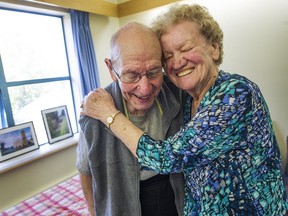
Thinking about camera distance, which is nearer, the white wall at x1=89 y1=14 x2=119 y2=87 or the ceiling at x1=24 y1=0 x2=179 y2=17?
the ceiling at x1=24 y1=0 x2=179 y2=17

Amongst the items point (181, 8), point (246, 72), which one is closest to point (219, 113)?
point (181, 8)

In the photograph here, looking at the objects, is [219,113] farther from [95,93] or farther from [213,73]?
[95,93]

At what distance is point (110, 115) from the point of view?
87cm

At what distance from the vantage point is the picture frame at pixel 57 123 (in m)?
2.71

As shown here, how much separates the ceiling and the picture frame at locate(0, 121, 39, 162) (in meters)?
1.48

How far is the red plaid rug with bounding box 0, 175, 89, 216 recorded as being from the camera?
5.60 ft

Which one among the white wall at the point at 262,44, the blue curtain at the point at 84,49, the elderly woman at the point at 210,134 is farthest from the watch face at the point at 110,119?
the white wall at the point at 262,44

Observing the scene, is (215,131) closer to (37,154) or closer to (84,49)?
(37,154)

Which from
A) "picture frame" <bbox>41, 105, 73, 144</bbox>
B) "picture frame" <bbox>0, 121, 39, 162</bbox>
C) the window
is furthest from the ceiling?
"picture frame" <bbox>0, 121, 39, 162</bbox>

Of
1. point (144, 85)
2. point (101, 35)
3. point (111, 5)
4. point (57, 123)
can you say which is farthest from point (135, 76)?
point (111, 5)

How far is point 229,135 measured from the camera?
2.35 ft

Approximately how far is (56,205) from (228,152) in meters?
1.63

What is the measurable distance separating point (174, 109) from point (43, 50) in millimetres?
2519

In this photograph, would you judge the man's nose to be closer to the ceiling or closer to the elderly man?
the elderly man
